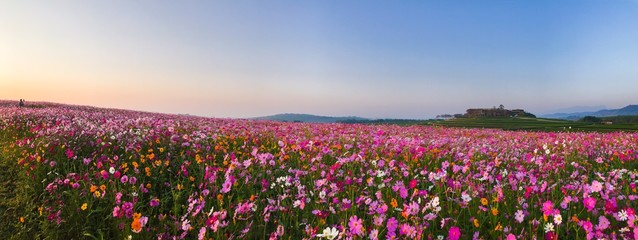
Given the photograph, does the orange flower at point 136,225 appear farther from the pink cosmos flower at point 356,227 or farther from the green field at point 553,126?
the green field at point 553,126

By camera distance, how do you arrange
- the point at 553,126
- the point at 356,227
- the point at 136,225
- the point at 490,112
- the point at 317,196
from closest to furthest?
the point at 356,227 → the point at 136,225 → the point at 317,196 → the point at 553,126 → the point at 490,112

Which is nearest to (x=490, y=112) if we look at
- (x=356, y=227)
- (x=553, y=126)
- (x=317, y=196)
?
(x=553, y=126)

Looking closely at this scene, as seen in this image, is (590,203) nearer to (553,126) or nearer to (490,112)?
(553,126)

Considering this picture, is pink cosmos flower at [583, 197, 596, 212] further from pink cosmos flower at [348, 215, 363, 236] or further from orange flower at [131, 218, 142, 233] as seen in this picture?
orange flower at [131, 218, 142, 233]

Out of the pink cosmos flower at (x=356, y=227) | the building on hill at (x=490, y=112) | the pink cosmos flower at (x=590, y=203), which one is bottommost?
the pink cosmos flower at (x=356, y=227)

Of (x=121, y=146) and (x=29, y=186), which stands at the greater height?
(x=121, y=146)

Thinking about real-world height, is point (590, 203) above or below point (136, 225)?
above

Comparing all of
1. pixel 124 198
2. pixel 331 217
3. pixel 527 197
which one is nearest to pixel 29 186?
pixel 124 198

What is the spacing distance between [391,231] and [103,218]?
374 centimetres

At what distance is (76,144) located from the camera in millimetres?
8156

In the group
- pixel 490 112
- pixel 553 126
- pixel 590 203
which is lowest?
pixel 553 126

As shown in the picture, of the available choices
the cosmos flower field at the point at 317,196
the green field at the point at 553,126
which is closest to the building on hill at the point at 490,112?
the green field at the point at 553,126

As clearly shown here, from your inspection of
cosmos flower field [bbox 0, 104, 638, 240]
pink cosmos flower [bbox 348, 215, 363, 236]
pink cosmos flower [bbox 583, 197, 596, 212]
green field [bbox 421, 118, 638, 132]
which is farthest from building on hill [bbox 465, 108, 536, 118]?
pink cosmos flower [bbox 348, 215, 363, 236]

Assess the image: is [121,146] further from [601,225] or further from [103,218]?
[601,225]
